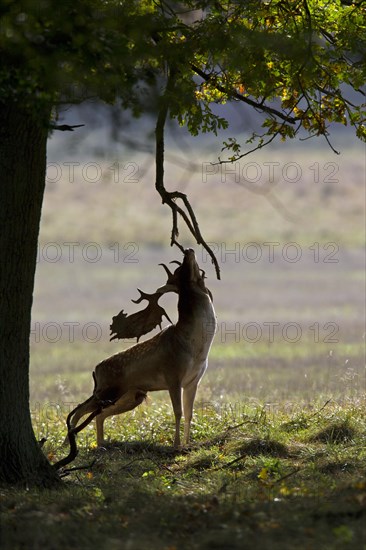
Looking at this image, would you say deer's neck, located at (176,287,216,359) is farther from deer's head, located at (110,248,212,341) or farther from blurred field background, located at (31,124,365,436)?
blurred field background, located at (31,124,365,436)

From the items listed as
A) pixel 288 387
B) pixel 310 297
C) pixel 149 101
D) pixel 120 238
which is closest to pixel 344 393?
pixel 288 387

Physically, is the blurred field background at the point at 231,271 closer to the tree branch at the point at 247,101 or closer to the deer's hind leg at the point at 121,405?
the tree branch at the point at 247,101

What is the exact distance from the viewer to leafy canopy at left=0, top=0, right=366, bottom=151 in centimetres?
930

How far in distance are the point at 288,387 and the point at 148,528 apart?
407 inches

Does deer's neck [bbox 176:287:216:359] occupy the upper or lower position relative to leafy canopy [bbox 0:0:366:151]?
lower

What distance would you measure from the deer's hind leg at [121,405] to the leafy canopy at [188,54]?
320 cm

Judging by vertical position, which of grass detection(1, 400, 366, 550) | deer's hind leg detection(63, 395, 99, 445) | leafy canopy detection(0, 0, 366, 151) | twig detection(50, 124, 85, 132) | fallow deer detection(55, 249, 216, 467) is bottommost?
grass detection(1, 400, 366, 550)

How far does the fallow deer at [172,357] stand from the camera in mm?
12562

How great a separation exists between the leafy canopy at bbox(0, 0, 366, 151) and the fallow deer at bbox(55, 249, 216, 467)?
71.3 inches

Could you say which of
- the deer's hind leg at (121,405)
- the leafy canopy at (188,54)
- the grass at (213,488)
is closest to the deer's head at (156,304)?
the deer's hind leg at (121,405)

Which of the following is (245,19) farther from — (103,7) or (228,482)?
(228,482)

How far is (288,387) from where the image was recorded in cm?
1864

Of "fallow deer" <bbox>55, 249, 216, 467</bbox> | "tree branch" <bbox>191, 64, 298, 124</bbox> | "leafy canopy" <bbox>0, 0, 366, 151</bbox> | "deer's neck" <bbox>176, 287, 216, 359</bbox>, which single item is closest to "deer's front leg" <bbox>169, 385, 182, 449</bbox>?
"fallow deer" <bbox>55, 249, 216, 467</bbox>

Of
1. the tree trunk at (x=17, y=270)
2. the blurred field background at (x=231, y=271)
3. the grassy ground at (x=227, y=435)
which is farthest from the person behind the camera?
the blurred field background at (x=231, y=271)
